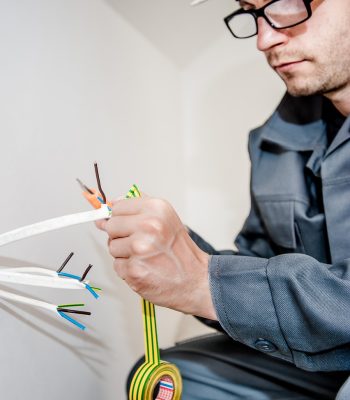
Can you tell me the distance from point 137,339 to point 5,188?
2.17 feet

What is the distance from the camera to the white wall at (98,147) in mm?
776

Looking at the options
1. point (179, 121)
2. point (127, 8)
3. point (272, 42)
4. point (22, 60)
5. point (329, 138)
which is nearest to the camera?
point (22, 60)

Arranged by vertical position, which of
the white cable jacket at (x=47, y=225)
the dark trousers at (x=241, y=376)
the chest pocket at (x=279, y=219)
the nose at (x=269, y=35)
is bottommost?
the dark trousers at (x=241, y=376)

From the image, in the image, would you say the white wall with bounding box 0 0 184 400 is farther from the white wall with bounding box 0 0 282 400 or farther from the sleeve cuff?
the sleeve cuff

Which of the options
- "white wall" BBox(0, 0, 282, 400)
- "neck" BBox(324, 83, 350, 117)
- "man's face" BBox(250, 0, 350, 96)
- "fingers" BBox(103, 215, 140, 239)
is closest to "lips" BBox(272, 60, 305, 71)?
"man's face" BBox(250, 0, 350, 96)

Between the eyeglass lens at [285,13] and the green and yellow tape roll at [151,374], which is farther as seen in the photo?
the eyeglass lens at [285,13]

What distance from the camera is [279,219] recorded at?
1.06 metres

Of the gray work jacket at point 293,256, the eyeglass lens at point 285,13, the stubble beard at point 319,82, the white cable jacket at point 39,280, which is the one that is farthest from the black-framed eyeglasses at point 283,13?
the white cable jacket at point 39,280

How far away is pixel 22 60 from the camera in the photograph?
805mm

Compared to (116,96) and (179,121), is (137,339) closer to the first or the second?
(116,96)

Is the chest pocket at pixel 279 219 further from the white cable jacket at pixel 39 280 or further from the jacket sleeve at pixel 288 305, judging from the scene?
the white cable jacket at pixel 39 280

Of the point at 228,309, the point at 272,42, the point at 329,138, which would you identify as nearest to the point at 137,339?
the point at 228,309

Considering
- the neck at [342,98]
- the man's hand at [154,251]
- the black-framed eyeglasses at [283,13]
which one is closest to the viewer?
the man's hand at [154,251]

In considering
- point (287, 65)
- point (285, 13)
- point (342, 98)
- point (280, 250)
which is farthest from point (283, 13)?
point (280, 250)
